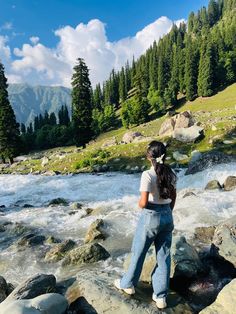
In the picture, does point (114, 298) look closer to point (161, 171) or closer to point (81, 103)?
point (161, 171)

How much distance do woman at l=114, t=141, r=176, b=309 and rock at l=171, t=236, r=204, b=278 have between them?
1448 millimetres

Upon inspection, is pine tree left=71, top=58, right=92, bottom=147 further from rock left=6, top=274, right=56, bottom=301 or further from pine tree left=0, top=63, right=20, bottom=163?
rock left=6, top=274, right=56, bottom=301

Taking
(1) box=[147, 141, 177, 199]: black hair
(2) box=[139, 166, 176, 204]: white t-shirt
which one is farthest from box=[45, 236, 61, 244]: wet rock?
(1) box=[147, 141, 177, 199]: black hair

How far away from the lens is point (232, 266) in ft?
31.6

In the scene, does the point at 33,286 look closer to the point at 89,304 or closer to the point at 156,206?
the point at 89,304

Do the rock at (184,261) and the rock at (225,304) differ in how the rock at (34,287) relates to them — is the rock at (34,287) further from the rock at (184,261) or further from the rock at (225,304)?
the rock at (225,304)

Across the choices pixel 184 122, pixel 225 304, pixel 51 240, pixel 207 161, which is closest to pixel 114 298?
pixel 225 304

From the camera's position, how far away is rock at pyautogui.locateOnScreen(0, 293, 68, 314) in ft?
21.7

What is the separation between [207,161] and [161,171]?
19.7m

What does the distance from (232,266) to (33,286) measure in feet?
17.5

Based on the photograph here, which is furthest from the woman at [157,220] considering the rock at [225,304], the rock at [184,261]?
the rock at [184,261]

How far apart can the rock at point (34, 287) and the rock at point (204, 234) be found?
5685 millimetres

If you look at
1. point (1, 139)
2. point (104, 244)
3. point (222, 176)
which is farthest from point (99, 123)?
point (104, 244)

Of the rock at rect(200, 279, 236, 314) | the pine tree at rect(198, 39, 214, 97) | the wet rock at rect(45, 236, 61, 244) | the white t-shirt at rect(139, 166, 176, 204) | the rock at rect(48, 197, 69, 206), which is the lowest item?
the wet rock at rect(45, 236, 61, 244)
